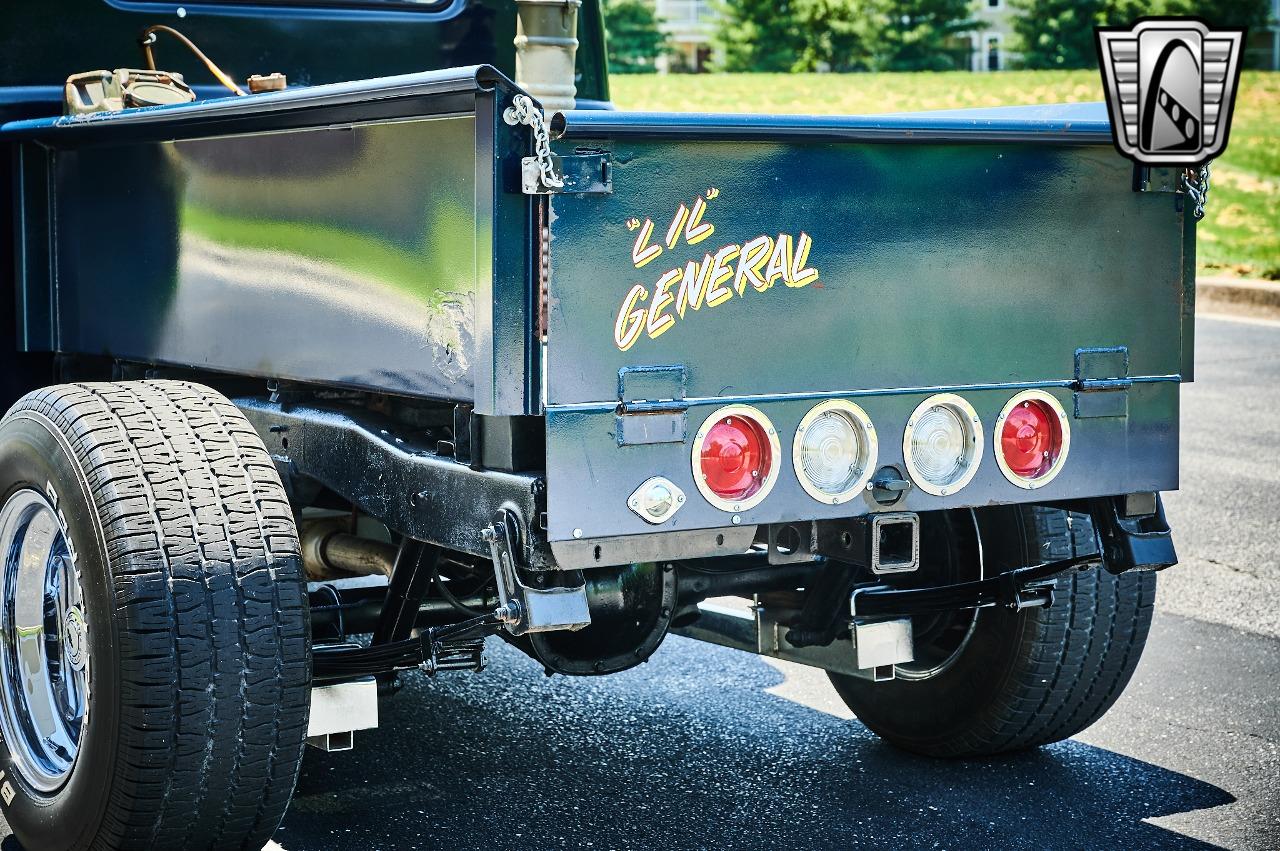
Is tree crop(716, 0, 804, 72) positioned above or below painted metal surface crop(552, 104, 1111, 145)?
above

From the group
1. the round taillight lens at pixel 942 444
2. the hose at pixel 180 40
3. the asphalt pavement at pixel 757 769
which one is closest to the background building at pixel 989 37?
the asphalt pavement at pixel 757 769

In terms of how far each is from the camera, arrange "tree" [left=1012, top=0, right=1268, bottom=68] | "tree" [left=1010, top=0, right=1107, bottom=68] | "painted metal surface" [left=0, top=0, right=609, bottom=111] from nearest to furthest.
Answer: "painted metal surface" [left=0, top=0, right=609, bottom=111]
"tree" [left=1012, top=0, right=1268, bottom=68]
"tree" [left=1010, top=0, right=1107, bottom=68]

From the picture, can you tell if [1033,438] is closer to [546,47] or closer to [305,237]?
[546,47]

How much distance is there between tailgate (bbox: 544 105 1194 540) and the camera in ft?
9.36

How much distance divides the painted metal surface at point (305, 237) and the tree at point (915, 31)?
4272cm

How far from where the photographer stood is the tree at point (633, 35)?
46000 mm

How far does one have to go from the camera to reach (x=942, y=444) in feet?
10.6

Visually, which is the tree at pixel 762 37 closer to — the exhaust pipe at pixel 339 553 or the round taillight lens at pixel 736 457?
the exhaust pipe at pixel 339 553

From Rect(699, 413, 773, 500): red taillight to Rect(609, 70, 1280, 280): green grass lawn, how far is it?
1199 centimetres

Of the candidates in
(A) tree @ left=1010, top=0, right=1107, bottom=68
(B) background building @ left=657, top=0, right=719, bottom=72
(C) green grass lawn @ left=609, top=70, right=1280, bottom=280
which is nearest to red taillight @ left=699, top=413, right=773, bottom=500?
(C) green grass lawn @ left=609, top=70, right=1280, bottom=280

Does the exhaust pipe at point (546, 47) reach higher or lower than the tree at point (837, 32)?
lower

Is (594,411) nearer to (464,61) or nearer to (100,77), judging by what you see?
(100,77)

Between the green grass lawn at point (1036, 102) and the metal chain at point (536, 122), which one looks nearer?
the metal chain at point (536, 122)

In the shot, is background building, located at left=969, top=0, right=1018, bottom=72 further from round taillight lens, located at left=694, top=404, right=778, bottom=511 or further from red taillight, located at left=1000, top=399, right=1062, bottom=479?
round taillight lens, located at left=694, top=404, right=778, bottom=511
